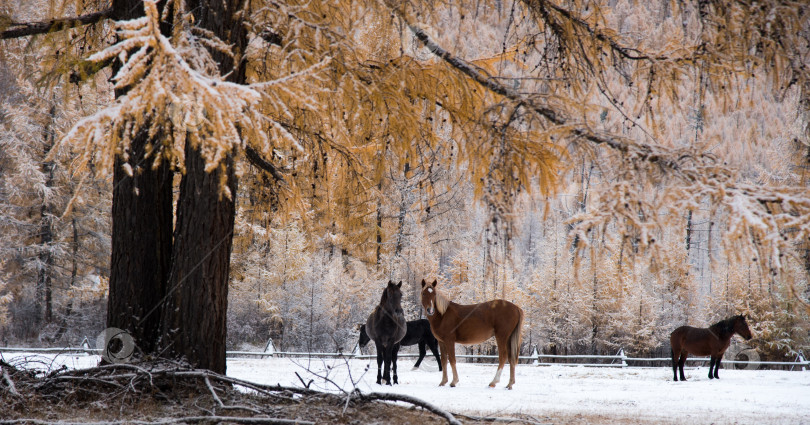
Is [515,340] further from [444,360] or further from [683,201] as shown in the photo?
[683,201]

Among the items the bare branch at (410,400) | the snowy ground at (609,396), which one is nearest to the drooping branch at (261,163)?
the snowy ground at (609,396)

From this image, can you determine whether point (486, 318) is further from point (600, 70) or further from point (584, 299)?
point (584, 299)

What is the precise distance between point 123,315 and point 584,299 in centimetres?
2450

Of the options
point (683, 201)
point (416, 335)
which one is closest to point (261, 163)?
point (683, 201)

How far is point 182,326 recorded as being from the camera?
5238 mm

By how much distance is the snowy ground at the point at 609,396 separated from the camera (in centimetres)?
597

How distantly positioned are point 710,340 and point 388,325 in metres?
7.29

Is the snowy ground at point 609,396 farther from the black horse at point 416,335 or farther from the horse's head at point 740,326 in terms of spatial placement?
the horse's head at point 740,326

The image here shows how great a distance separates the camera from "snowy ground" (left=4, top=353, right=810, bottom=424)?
235 inches

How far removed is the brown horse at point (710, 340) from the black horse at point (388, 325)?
631cm

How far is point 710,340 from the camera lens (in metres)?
12.4

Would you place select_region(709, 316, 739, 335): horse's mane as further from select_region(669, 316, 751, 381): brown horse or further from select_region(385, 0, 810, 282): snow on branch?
select_region(385, 0, 810, 282): snow on branch

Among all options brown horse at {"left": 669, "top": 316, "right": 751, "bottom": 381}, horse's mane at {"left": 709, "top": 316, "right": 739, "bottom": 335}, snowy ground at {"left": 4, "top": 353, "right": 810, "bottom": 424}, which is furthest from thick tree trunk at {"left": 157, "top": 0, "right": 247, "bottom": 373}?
horse's mane at {"left": 709, "top": 316, "right": 739, "bottom": 335}

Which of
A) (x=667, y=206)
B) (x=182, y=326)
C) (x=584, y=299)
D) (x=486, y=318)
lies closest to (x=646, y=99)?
(x=667, y=206)
